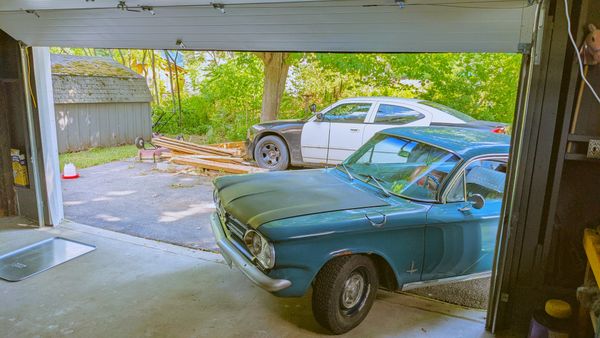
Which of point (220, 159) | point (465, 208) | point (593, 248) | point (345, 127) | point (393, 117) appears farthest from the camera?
point (220, 159)

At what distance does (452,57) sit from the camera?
424 inches

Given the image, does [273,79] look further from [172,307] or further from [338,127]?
[172,307]

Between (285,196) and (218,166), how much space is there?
5.45 meters

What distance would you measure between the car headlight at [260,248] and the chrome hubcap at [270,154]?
5.48 m

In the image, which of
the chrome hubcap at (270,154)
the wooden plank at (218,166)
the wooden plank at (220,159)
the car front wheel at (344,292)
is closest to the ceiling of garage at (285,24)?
the car front wheel at (344,292)

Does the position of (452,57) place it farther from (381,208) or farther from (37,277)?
(37,277)

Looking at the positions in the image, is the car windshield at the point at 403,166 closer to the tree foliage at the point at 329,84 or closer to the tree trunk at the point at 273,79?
the tree foliage at the point at 329,84

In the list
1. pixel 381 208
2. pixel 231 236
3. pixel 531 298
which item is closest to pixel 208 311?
pixel 231 236

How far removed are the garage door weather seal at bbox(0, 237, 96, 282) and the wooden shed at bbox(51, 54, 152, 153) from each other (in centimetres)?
692

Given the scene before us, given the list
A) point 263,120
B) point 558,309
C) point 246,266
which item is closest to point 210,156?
point 263,120

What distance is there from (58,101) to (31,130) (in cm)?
604

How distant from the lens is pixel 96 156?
10461mm

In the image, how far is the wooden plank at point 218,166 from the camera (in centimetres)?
840

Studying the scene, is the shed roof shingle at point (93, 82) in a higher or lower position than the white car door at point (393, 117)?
higher
